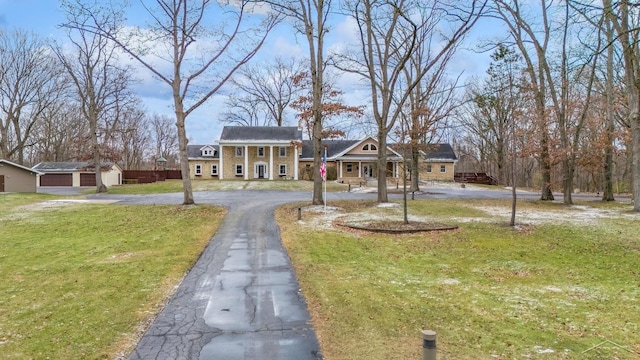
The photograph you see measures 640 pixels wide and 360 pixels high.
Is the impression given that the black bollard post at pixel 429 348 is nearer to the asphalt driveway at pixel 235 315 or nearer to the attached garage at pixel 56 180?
the asphalt driveway at pixel 235 315

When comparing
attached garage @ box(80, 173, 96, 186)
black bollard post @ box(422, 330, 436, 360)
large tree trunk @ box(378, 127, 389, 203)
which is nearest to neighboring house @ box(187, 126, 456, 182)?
attached garage @ box(80, 173, 96, 186)

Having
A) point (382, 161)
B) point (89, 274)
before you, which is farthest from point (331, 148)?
point (89, 274)

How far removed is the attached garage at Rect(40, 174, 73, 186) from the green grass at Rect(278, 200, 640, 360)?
4383 cm

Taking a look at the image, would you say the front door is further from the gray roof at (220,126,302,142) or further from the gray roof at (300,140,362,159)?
the gray roof at (220,126,302,142)

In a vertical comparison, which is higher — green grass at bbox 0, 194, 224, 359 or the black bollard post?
the black bollard post

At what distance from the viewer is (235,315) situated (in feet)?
22.5

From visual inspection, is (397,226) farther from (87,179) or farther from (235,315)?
(87,179)

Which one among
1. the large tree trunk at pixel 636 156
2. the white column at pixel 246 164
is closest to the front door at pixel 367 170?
the white column at pixel 246 164

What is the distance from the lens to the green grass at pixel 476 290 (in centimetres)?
563

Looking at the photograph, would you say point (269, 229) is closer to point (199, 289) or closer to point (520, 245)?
point (199, 289)

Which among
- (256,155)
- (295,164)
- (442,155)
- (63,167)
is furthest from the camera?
(442,155)

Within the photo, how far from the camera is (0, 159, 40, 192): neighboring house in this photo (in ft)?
115

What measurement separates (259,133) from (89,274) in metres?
41.6

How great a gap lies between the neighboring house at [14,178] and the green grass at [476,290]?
102 feet
